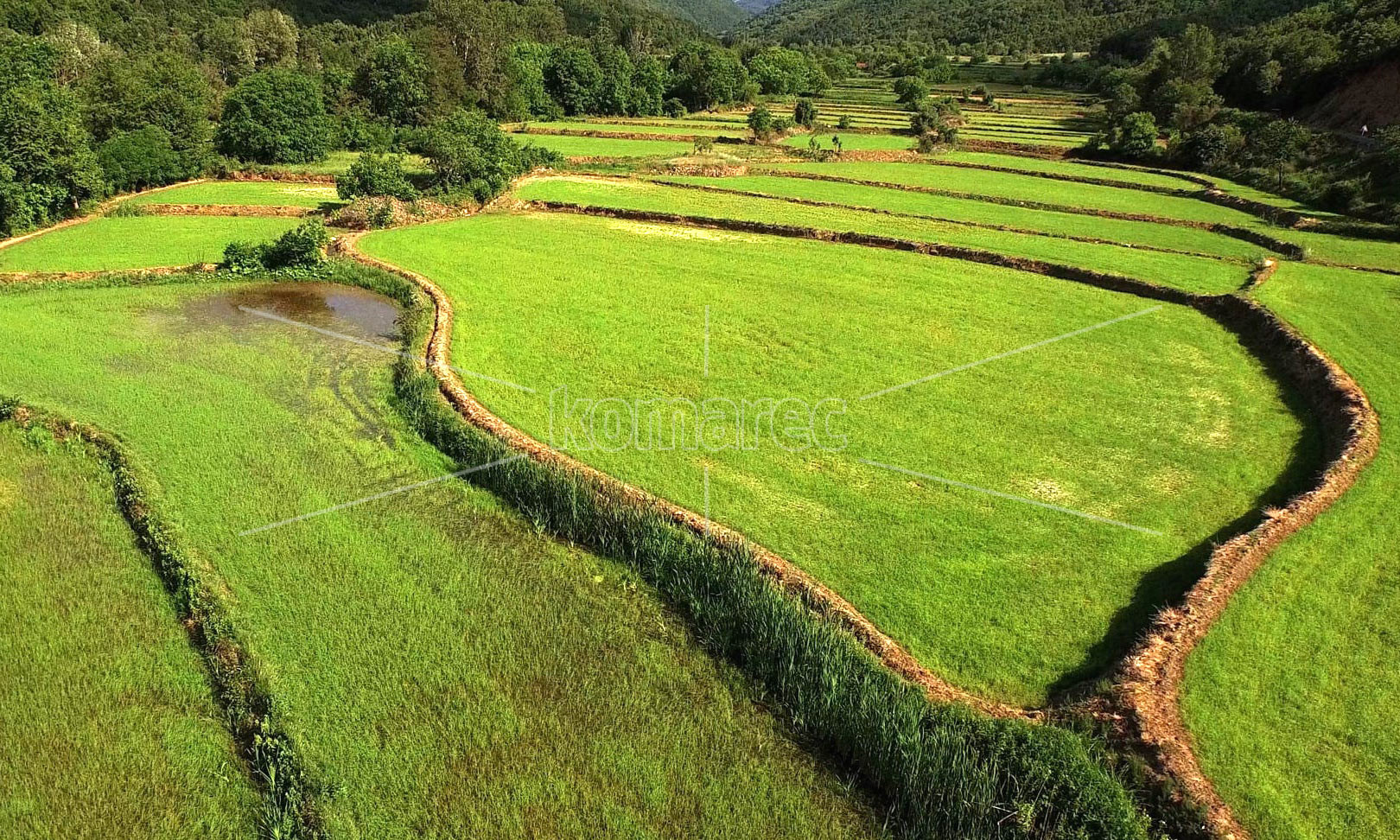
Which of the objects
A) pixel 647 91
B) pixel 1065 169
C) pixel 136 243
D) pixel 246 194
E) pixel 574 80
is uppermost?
pixel 574 80

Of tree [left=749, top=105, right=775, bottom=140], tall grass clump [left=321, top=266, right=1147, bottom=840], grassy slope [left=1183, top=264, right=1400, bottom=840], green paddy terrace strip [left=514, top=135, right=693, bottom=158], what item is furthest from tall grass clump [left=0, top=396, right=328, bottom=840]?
tree [left=749, top=105, right=775, bottom=140]

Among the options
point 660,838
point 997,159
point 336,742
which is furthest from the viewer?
point 997,159

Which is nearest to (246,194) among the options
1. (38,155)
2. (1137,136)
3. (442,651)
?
(38,155)

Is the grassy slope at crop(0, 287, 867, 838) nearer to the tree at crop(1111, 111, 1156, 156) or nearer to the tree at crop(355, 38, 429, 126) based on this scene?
the tree at crop(1111, 111, 1156, 156)

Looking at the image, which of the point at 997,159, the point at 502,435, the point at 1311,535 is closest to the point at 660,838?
the point at 502,435

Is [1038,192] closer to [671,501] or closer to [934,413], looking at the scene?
[934,413]

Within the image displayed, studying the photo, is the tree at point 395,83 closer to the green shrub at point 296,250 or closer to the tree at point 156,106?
the tree at point 156,106

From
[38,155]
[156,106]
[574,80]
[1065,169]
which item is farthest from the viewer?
[574,80]

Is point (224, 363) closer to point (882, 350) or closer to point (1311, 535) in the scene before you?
point (882, 350)
